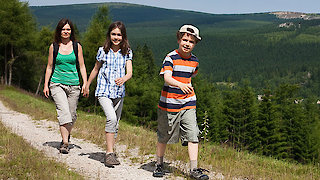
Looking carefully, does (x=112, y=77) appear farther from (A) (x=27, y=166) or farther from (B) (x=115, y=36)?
(A) (x=27, y=166)

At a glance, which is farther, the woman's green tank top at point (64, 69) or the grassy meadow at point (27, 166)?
the woman's green tank top at point (64, 69)

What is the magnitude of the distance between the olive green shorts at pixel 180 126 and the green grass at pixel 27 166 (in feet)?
4.61

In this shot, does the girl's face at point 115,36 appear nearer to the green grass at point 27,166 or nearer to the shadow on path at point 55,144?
the green grass at point 27,166

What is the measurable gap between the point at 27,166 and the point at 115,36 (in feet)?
8.07

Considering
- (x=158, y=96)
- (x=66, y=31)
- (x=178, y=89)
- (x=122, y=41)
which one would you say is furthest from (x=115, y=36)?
(x=158, y=96)

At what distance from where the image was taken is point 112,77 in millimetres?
5738

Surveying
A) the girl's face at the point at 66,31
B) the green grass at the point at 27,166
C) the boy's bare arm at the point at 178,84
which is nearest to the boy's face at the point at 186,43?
the boy's bare arm at the point at 178,84

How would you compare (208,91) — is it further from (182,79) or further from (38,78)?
(182,79)

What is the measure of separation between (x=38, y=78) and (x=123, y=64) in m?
51.0

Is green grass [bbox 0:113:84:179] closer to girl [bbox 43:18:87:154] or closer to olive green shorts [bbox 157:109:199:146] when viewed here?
girl [bbox 43:18:87:154]

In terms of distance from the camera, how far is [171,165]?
600cm

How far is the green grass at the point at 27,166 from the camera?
4692 millimetres

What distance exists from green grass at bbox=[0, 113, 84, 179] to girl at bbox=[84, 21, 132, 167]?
90 centimetres

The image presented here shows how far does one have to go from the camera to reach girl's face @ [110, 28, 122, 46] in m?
5.84
